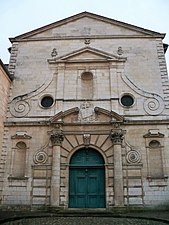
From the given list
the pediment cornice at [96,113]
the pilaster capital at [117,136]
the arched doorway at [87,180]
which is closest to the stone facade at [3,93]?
the pediment cornice at [96,113]

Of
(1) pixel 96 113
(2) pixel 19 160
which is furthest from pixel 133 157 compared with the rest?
(2) pixel 19 160

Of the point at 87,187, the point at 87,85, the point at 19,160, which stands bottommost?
the point at 87,187

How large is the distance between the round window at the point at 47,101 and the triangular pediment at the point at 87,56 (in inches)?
78.0

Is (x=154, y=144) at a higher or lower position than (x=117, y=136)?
lower

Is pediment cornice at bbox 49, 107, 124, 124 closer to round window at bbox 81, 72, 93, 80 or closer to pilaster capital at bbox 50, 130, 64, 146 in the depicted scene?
pilaster capital at bbox 50, 130, 64, 146

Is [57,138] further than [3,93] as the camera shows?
No

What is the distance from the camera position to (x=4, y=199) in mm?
11055

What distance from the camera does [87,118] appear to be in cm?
1205

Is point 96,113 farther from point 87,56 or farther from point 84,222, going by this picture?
point 84,222

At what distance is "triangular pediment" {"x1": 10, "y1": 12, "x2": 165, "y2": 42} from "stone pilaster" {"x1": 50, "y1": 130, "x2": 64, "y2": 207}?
5573mm

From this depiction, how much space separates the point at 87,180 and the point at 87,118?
2.65 metres

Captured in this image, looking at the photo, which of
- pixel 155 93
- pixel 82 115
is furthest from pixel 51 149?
pixel 155 93

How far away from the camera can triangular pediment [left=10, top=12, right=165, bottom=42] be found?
1415 cm

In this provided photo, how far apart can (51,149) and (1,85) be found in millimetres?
3671
